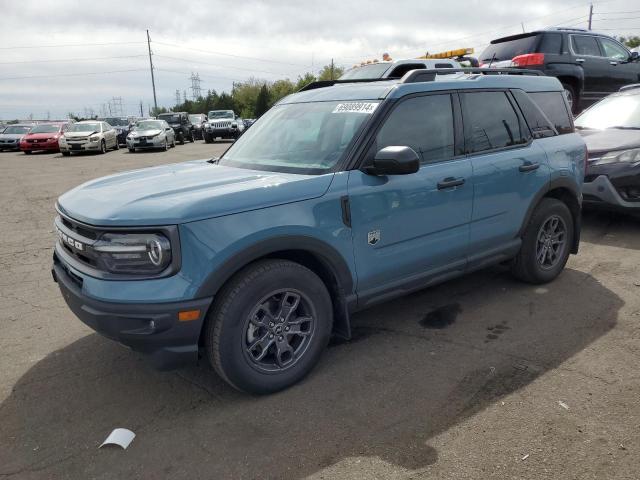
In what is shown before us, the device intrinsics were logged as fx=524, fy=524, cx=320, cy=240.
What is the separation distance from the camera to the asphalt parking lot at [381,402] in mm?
2518

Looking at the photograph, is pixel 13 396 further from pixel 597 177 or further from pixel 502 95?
pixel 597 177

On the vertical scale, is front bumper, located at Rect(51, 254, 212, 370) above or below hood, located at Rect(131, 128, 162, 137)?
below

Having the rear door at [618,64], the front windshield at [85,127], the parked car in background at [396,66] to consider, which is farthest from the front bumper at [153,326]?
the front windshield at [85,127]

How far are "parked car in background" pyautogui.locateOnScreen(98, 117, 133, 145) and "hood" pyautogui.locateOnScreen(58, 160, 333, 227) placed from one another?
24.5m

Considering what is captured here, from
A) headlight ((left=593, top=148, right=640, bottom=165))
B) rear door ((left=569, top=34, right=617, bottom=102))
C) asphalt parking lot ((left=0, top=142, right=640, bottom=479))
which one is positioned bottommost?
asphalt parking lot ((left=0, top=142, right=640, bottom=479))

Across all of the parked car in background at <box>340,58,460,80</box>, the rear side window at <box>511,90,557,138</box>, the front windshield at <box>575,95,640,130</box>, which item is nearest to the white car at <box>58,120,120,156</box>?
the parked car in background at <box>340,58,460,80</box>

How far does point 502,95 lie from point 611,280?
2.07m

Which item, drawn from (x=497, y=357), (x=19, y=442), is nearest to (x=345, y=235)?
(x=497, y=357)

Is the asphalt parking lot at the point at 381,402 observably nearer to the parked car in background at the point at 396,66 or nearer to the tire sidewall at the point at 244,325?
the tire sidewall at the point at 244,325

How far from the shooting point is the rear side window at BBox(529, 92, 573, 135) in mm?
4781

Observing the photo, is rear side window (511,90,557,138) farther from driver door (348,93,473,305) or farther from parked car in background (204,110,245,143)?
parked car in background (204,110,245,143)

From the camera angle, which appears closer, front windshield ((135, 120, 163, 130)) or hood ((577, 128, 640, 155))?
hood ((577, 128, 640, 155))

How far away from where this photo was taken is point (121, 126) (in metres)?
27.4

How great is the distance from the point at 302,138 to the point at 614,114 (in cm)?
602
